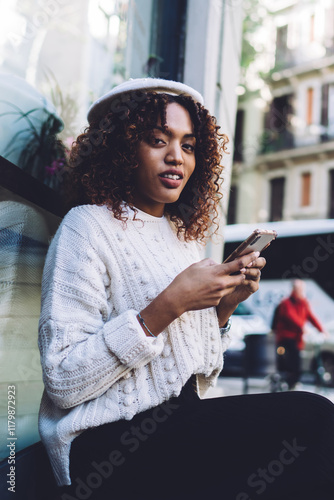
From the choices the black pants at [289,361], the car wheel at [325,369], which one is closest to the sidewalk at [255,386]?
the car wheel at [325,369]

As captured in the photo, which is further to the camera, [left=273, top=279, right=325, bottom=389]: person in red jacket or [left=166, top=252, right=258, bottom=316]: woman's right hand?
[left=273, top=279, right=325, bottom=389]: person in red jacket

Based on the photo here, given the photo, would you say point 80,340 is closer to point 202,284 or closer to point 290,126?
point 202,284

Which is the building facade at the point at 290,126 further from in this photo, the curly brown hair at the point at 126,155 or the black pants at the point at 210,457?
the black pants at the point at 210,457

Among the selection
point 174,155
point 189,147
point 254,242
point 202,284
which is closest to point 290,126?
point 189,147

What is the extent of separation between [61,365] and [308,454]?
63 centimetres

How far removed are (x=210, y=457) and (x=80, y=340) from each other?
43cm

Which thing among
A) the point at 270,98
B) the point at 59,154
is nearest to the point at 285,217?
the point at 270,98

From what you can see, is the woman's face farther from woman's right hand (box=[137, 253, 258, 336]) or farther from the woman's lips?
woman's right hand (box=[137, 253, 258, 336])

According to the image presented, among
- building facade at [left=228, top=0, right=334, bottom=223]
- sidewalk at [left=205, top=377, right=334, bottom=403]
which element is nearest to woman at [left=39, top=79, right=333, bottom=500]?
sidewalk at [left=205, top=377, right=334, bottom=403]

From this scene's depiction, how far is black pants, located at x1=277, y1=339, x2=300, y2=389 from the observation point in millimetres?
8242

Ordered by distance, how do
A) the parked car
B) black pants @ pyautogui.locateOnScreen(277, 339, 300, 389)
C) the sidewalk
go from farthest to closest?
the parked car
the sidewalk
black pants @ pyautogui.locateOnScreen(277, 339, 300, 389)

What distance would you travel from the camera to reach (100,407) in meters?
1.35

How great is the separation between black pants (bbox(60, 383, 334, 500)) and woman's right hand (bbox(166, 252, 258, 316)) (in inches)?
11.1

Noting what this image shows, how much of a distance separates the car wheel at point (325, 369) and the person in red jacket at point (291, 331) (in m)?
1.07
